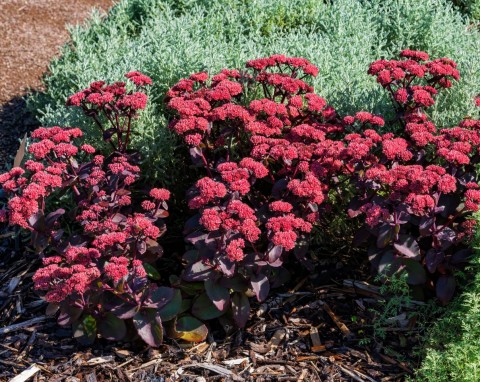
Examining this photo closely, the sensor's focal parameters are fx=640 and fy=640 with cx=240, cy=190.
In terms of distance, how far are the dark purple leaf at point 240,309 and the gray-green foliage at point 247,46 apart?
110 cm

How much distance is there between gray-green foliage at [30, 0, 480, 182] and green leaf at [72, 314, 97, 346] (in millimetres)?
1107

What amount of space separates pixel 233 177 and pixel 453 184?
3.38 feet

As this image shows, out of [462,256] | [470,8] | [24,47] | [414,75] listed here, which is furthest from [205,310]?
[470,8]

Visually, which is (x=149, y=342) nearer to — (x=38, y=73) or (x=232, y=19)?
(x=232, y=19)

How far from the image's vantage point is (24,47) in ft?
20.7

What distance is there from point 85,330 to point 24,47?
402cm

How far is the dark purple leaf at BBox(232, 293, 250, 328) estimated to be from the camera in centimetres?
320

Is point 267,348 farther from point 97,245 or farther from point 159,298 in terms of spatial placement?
point 97,245

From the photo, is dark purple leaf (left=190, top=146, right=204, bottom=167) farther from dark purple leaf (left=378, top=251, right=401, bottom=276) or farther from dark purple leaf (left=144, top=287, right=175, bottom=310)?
dark purple leaf (left=378, top=251, right=401, bottom=276)

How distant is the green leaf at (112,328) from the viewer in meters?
3.12

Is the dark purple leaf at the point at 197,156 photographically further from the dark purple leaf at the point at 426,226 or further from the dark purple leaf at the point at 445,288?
the dark purple leaf at the point at 445,288

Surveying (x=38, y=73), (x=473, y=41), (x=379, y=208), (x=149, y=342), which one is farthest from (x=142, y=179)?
(x=473, y=41)

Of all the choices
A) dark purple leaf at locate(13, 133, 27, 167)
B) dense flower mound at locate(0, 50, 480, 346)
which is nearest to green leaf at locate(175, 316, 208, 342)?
dense flower mound at locate(0, 50, 480, 346)

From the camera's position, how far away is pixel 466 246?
3344mm
